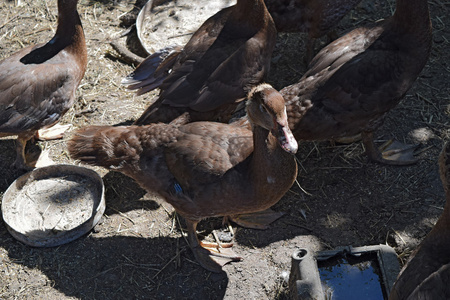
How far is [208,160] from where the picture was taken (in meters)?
4.21

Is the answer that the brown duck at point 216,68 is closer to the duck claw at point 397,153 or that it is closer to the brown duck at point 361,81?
the brown duck at point 361,81

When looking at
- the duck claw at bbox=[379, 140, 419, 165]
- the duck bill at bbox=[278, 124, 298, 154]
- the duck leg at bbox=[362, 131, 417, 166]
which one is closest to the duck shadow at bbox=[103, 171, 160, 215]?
the duck bill at bbox=[278, 124, 298, 154]

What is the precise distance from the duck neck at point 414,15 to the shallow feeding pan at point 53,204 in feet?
10.6

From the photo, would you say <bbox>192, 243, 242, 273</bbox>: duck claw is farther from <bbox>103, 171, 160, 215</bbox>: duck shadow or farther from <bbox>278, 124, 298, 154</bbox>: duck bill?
<bbox>278, 124, 298, 154</bbox>: duck bill

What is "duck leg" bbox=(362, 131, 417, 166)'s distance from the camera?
16.7ft

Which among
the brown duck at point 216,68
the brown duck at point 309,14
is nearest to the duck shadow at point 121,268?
the brown duck at point 216,68

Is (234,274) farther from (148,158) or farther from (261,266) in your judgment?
(148,158)

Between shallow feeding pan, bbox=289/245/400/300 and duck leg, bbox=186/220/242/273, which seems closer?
shallow feeding pan, bbox=289/245/400/300

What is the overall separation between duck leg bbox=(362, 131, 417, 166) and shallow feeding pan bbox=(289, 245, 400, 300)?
1.23 m

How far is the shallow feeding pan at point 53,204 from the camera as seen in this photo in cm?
459

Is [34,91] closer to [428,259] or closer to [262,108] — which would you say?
[262,108]

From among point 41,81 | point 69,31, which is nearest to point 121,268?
point 41,81

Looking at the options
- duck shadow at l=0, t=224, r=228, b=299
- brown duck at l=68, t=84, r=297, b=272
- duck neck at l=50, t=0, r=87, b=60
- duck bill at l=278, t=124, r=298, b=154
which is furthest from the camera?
duck neck at l=50, t=0, r=87, b=60

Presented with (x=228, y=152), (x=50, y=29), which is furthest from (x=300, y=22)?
(x=50, y=29)
